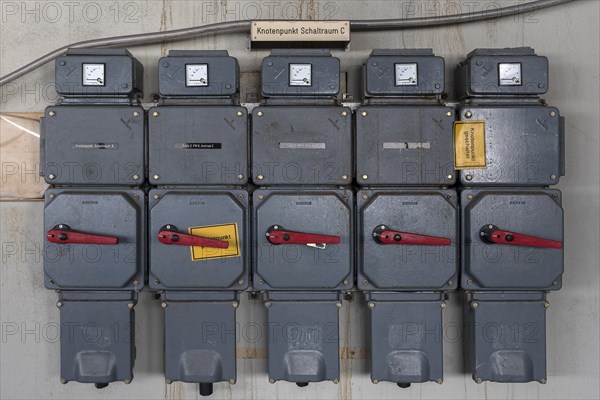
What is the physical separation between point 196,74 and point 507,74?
1.08 m

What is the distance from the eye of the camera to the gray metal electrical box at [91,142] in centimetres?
162

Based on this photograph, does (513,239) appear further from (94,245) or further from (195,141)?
(94,245)

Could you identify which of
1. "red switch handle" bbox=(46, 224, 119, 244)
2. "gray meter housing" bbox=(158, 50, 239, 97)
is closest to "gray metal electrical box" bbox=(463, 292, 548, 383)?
"gray meter housing" bbox=(158, 50, 239, 97)

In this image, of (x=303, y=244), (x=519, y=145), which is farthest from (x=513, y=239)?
(x=303, y=244)

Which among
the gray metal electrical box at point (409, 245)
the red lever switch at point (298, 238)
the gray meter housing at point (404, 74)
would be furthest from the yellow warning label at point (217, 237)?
the gray meter housing at point (404, 74)

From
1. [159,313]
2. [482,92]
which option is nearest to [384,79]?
[482,92]

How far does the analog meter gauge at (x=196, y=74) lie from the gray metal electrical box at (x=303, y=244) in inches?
17.9

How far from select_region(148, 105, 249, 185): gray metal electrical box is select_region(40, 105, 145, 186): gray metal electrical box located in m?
0.06

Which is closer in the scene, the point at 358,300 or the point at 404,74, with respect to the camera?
the point at 404,74

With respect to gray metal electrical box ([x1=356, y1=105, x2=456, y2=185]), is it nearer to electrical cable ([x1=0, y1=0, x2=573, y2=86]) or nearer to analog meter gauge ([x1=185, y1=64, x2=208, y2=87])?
electrical cable ([x1=0, y1=0, x2=573, y2=86])

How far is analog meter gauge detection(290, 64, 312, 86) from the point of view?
1622 mm

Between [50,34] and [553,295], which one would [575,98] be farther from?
[50,34]

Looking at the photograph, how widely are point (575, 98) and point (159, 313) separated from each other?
70.1 inches

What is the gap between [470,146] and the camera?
1.64 m
